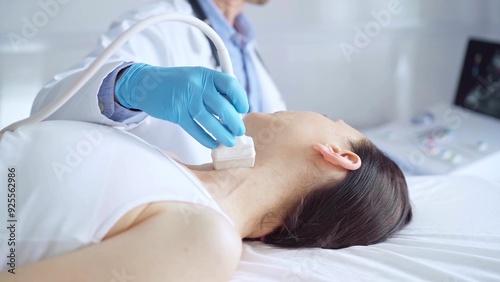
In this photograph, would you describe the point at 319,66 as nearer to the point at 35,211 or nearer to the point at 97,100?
the point at 97,100

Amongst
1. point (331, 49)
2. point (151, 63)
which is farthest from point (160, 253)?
point (331, 49)

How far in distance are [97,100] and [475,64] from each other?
193cm

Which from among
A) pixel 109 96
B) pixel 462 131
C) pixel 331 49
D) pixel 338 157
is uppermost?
pixel 109 96

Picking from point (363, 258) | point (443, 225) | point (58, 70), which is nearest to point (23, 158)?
point (363, 258)

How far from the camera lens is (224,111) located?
3.07ft

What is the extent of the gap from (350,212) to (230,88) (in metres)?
0.37

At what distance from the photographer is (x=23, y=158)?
33.9 inches

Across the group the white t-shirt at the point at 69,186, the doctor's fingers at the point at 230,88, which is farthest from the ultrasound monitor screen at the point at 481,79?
the white t-shirt at the point at 69,186

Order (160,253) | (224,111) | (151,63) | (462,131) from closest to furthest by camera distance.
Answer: (160,253) → (224,111) → (151,63) → (462,131)

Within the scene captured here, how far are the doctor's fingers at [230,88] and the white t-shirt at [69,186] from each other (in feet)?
0.56

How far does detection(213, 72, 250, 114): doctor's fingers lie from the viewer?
94cm

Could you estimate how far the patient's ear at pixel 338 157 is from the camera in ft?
3.46

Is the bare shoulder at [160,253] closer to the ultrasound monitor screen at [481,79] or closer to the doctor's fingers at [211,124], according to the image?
the doctor's fingers at [211,124]

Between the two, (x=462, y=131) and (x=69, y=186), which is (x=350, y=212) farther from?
(x=462, y=131)
